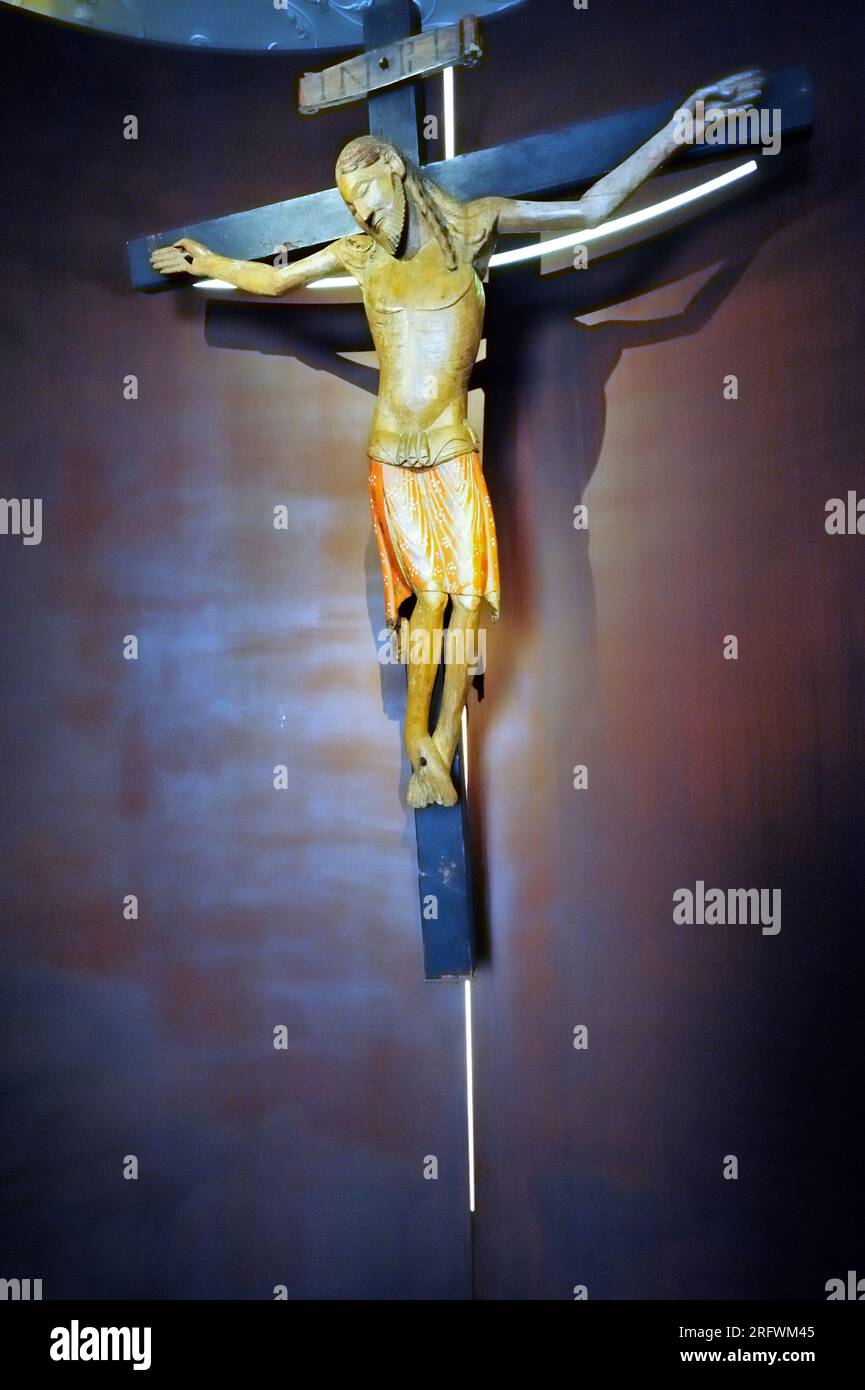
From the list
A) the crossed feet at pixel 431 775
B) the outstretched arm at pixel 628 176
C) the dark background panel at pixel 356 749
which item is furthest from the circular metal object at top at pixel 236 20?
the crossed feet at pixel 431 775

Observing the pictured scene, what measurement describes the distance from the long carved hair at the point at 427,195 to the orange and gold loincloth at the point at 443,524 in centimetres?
40

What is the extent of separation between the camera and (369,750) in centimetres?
273

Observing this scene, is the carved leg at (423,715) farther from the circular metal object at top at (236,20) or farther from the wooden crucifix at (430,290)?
the circular metal object at top at (236,20)

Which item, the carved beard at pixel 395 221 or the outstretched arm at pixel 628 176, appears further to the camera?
the carved beard at pixel 395 221

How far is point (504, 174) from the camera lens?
2291 mm

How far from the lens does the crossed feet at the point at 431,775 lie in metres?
2.37

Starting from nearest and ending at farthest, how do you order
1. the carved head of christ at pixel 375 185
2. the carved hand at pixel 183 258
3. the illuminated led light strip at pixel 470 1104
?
the carved head of christ at pixel 375 185
the carved hand at pixel 183 258
the illuminated led light strip at pixel 470 1104

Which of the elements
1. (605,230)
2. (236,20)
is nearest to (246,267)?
(605,230)

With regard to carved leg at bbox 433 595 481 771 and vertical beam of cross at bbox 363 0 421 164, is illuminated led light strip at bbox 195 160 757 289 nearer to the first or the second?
vertical beam of cross at bbox 363 0 421 164

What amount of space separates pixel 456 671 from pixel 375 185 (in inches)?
36.6

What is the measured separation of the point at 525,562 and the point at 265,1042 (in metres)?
1.26

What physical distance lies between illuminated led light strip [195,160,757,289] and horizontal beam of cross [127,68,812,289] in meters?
0.10
